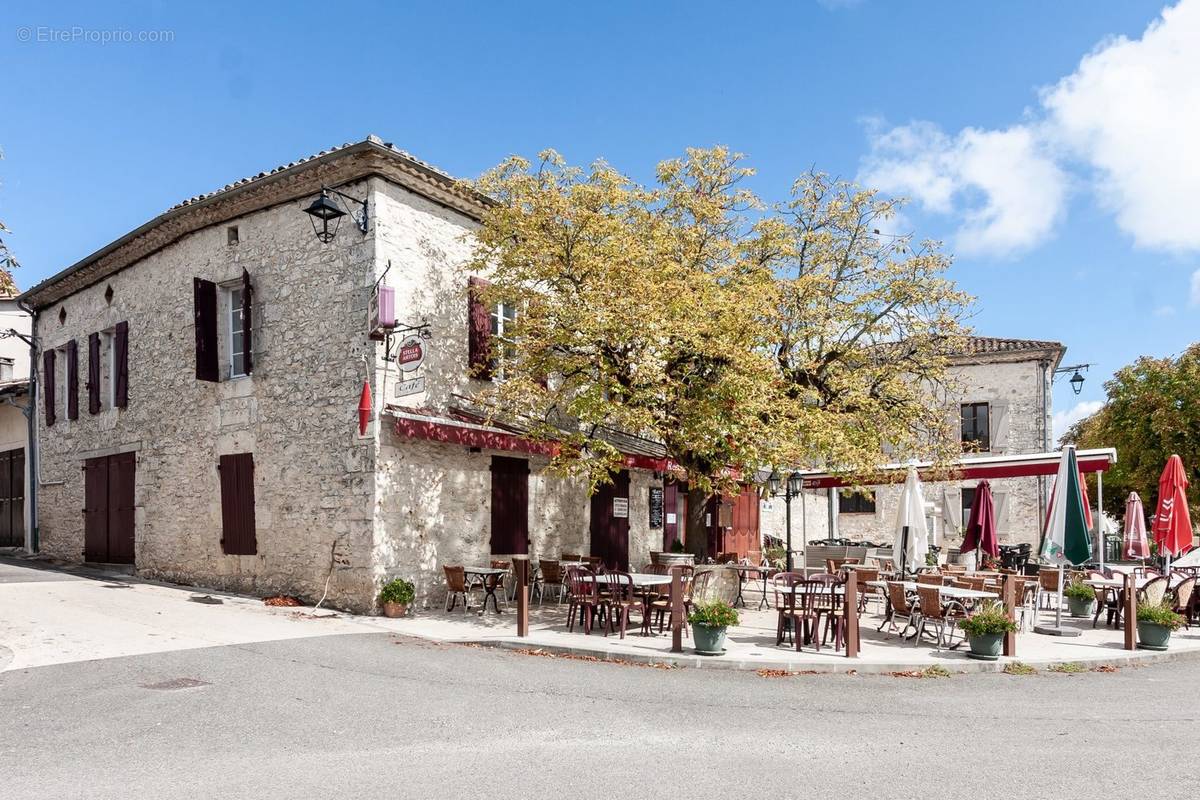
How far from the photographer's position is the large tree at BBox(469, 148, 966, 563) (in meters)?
11.2

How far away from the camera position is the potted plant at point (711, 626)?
30.0 feet

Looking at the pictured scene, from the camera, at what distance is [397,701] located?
6.98m

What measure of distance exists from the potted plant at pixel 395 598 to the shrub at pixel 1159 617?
360 inches

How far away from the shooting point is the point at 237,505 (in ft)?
44.6

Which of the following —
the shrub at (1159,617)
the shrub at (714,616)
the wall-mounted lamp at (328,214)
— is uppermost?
the wall-mounted lamp at (328,214)

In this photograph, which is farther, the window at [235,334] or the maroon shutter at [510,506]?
the window at [235,334]

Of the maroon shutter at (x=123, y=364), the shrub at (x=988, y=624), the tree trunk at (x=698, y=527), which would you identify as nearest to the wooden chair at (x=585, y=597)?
the tree trunk at (x=698, y=527)

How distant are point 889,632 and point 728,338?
4412mm

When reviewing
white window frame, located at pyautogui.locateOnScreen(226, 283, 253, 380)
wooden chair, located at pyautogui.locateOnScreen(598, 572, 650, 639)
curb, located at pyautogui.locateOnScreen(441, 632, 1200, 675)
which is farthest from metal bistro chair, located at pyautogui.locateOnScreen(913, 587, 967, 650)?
white window frame, located at pyautogui.locateOnScreen(226, 283, 253, 380)

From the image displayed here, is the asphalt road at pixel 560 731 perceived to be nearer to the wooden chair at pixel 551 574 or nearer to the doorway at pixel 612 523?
the wooden chair at pixel 551 574

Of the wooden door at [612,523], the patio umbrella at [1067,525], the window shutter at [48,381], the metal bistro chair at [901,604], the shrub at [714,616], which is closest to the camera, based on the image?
the shrub at [714,616]

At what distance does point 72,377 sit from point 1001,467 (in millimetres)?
18248

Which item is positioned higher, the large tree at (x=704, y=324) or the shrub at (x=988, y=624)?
the large tree at (x=704, y=324)

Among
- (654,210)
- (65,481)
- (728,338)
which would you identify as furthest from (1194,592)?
(65,481)
